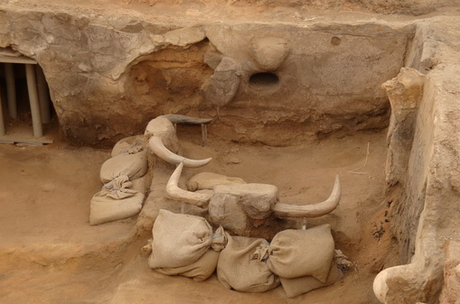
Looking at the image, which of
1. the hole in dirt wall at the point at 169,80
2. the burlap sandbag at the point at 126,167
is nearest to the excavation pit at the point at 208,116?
the hole in dirt wall at the point at 169,80

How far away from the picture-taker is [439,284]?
4.12 metres

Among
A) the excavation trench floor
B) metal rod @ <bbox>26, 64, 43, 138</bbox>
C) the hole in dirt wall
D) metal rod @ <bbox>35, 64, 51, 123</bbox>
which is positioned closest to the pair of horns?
the excavation trench floor

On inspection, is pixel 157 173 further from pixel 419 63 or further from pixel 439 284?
pixel 439 284

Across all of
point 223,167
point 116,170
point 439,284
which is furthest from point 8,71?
point 439,284

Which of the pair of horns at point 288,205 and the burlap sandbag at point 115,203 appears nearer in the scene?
the pair of horns at point 288,205

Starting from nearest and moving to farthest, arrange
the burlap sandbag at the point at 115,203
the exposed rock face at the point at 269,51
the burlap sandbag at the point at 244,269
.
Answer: the burlap sandbag at the point at 244,269
the burlap sandbag at the point at 115,203
the exposed rock face at the point at 269,51

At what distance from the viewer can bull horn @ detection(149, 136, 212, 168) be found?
22.2ft

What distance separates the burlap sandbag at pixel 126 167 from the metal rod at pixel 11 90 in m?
1.88

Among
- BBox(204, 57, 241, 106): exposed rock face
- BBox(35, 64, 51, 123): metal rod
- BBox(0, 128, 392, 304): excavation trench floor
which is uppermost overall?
BBox(204, 57, 241, 106): exposed rock face

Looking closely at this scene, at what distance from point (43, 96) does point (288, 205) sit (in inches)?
154

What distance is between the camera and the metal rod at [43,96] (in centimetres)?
841

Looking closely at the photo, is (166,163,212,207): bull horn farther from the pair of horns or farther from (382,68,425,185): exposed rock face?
(382,68,425,185): exposed rock face

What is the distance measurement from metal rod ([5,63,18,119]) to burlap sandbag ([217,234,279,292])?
3.89 metres

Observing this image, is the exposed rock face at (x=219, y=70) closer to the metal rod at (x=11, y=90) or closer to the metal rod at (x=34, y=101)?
the metal rod at (x=34, y=101)
